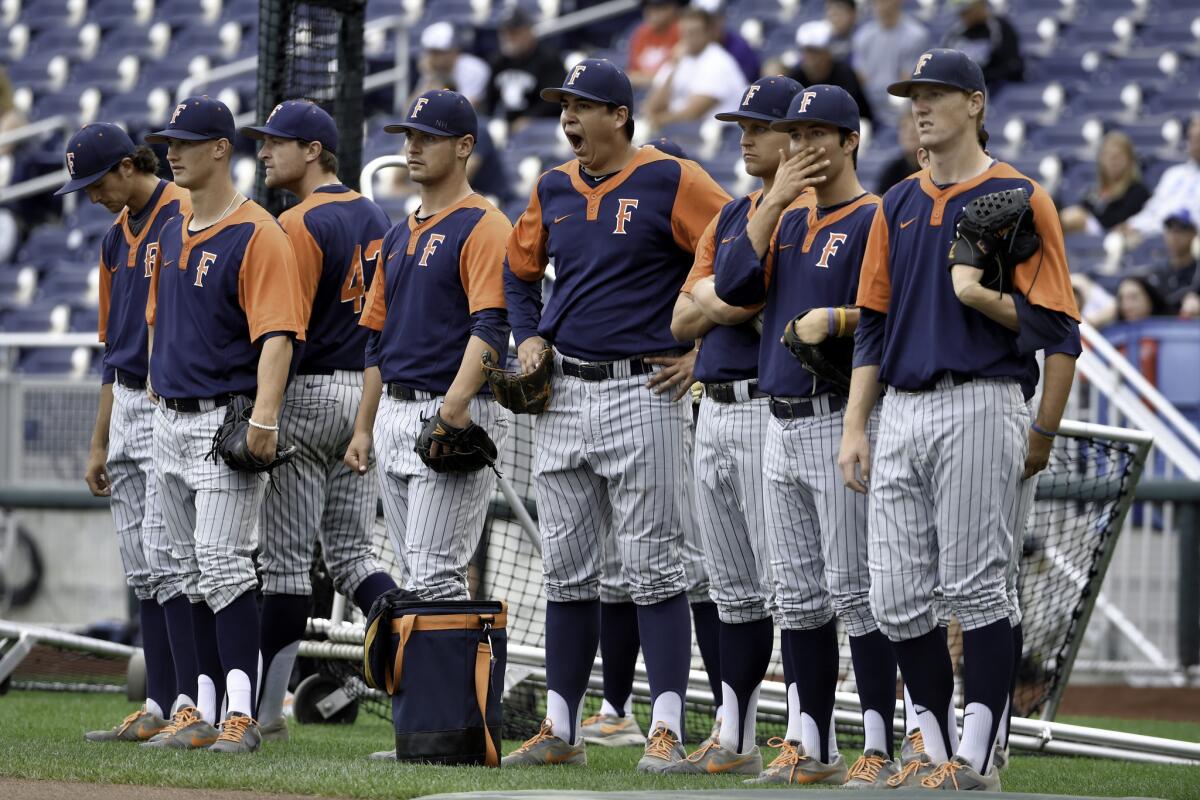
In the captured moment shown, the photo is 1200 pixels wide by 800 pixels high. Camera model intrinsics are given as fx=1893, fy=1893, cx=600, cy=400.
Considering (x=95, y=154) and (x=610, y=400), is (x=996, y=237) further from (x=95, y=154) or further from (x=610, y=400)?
(x=95, y=154)

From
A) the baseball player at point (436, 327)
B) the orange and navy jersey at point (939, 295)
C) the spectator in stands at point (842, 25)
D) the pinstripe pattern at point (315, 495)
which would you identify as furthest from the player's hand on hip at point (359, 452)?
the spectator in stands at point (842, 25)

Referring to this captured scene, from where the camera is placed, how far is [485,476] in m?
5.71

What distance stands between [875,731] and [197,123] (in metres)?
2.73

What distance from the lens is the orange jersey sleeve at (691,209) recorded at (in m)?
5.41

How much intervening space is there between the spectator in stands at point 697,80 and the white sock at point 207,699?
774 cm

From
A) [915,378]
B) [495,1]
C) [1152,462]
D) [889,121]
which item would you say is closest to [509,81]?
[495,1]

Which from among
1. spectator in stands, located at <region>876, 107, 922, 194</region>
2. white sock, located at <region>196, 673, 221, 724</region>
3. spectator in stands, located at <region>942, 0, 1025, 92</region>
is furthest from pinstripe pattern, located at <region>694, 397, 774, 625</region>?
spectator in stands, located at <region>942, 0, 1025, 92</region>

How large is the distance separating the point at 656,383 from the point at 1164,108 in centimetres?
806

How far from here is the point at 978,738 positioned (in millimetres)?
4621

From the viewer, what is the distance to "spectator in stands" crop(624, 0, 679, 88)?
13617 millimetres

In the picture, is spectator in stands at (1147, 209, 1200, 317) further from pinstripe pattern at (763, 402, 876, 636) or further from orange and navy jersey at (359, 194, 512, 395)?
pinstripe pattern at (763, 402, 876, 636)

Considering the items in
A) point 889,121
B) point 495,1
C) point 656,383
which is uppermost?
point 495,1

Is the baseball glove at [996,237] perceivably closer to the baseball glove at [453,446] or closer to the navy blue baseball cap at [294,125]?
the baseball glove at [453,446]

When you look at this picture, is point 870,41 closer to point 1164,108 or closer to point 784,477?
point 1164,108
